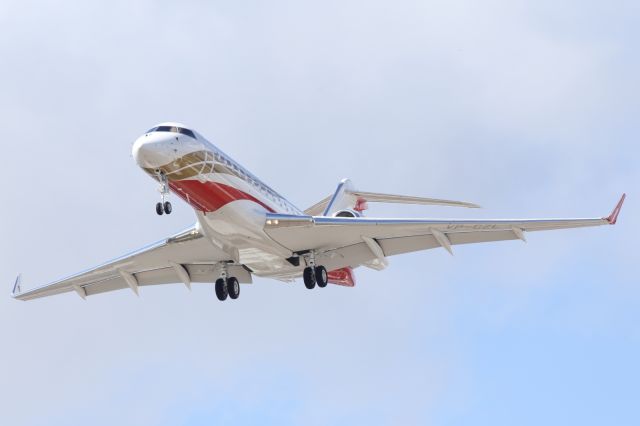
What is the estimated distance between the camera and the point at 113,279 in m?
38.2

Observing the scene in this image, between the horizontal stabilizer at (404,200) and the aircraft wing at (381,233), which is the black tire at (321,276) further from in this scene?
the horizontal stabilizer at (404,200)

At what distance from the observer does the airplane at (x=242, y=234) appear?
100 ft

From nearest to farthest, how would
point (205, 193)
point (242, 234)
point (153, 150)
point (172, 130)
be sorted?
point (153, 150) < point (172, 130) < point (205, 193) < point (242, 234)

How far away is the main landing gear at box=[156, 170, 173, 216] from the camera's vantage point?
29.8m

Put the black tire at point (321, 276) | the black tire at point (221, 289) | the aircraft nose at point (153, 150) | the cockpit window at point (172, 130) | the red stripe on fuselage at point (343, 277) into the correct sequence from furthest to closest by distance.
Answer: the red stripe on fuselage at point (343, 277), the black tire at point (221, 289), the black tire at point (321, 276), the cockpit window at point (172, 130), the aircraft nose at point (153, 150)

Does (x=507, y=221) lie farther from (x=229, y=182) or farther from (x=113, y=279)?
(x=113, y=279)

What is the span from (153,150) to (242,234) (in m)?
3.93

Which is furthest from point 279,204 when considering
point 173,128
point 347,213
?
point 173,128

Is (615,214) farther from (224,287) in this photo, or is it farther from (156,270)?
(156,270)

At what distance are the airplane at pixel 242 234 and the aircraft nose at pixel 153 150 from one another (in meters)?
0.02

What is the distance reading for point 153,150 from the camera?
97.2 ft


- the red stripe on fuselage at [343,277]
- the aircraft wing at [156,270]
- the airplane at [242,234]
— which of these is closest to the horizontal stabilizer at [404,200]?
the airplane at [242,234]

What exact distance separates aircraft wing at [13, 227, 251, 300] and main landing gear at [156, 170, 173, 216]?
3091mm

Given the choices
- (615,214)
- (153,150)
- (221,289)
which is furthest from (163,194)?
(615,214)
